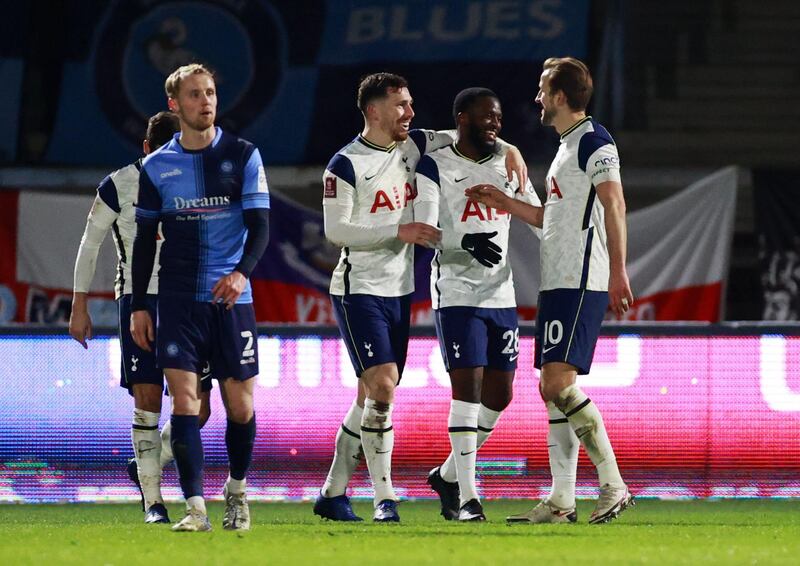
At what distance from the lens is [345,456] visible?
801 centimetres

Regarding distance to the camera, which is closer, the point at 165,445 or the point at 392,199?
the point at 392,199

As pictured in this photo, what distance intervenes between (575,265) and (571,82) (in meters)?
0.84

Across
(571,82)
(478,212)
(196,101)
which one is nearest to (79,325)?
(196,101)

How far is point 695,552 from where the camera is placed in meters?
6.18

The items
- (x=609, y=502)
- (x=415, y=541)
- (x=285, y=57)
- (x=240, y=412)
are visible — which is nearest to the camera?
(x=415, y=541)

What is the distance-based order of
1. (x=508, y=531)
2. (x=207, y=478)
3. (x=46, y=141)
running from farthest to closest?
(x=46, y=141)
(x=207, y=478)
(x=508, y=531)

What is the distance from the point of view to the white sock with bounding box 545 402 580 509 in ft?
24.5

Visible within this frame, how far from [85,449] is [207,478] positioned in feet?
2.41

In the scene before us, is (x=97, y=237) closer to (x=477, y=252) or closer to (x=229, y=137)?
(x=229, y=137)

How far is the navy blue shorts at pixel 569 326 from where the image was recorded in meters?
7.28

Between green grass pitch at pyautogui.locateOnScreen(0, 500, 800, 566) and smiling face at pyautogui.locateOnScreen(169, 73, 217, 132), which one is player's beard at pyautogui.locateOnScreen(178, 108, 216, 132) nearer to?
smiling face at pyautogui.locateOnScreen(169, 73, 217, 132)

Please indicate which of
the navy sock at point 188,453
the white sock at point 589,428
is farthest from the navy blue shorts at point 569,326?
the navy sock at point 188,453

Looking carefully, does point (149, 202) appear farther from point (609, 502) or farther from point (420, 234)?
point (609, 502)

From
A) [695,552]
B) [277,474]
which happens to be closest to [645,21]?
[277,474]
